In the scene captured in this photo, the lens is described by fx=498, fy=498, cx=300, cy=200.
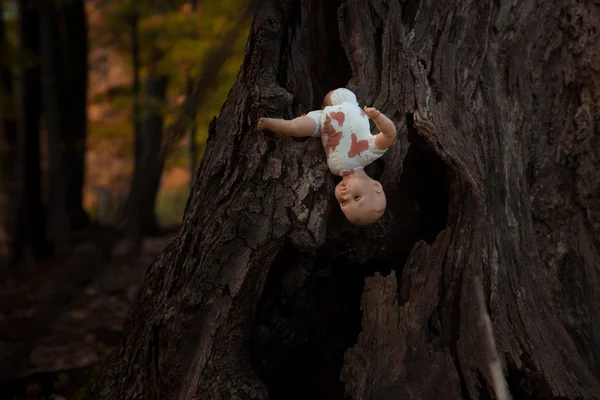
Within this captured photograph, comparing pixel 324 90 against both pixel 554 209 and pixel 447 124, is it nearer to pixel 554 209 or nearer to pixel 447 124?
pixel 447 124

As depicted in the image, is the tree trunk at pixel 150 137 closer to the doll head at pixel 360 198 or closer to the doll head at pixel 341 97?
the doll head at pixel 341 97

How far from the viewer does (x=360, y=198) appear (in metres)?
2.38

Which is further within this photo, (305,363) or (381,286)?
(305,363)

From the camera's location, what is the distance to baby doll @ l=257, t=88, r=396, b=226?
7.84 feet

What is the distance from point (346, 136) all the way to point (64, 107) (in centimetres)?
761

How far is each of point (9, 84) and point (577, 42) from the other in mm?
11327

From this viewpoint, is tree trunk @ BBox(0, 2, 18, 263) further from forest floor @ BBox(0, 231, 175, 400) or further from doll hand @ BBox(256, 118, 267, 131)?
doll hand @ BBox(256, 118, 267, 131)

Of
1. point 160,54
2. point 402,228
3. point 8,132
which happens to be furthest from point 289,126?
point 8,132

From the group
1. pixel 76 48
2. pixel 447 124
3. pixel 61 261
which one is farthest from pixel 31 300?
pixel 447 124

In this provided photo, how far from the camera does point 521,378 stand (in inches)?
105

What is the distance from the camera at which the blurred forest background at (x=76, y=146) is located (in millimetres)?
5215

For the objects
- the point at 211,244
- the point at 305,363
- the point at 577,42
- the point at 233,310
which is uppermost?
the point at 577,42

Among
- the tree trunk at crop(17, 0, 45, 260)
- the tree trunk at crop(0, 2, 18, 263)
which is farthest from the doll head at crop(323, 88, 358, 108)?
the tree trunk at crop(0, 2, 18, 263)

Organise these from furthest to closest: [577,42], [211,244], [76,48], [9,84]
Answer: [9,84] < [76,48] < [577,42] < [211,244]
